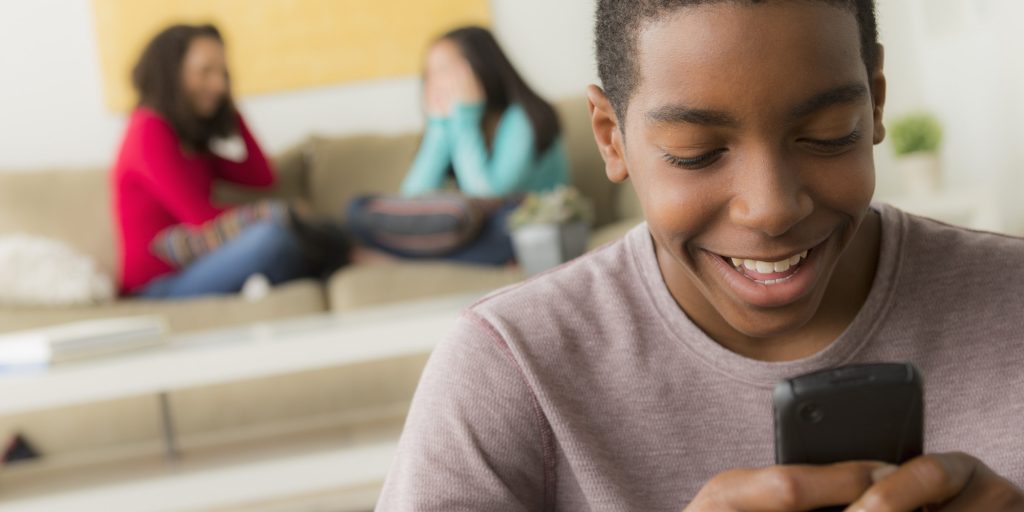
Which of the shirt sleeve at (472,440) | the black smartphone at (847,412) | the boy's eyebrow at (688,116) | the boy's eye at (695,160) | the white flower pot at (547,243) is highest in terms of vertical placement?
the boy's eyebrow at (688,116)

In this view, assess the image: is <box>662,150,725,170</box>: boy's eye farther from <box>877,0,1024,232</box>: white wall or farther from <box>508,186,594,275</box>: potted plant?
<box>877,0,1024,232</box>: white wall

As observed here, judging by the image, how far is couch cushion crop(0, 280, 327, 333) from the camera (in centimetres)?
256

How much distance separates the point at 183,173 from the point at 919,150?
201 cm

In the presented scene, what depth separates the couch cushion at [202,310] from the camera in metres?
2.56

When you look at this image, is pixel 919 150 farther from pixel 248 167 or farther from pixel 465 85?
pixel 248 167

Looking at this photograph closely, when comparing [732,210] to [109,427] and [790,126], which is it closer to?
[790,126]

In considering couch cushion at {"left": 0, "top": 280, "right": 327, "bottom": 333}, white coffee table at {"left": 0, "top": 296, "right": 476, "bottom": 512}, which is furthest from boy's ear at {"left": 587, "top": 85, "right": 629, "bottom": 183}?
couch cushion at {"left": 0, "top": 280, "right": 327, "bottom": 333}

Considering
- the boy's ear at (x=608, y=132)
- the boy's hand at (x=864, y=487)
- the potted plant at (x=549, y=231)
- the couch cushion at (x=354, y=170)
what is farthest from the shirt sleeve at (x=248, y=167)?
the boy's hand at (x=864, y=487)

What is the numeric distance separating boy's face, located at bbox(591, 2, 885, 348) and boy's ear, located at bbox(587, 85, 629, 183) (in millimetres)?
59

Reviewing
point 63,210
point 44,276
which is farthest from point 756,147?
point 63,210

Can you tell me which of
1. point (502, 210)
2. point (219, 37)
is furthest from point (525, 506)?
point (219, 37)

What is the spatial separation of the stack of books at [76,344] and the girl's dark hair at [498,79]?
4.03 feet

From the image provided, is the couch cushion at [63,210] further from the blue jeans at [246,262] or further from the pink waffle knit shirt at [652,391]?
the pink waffle knit shirt at [652,391]

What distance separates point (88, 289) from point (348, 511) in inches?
41.8
